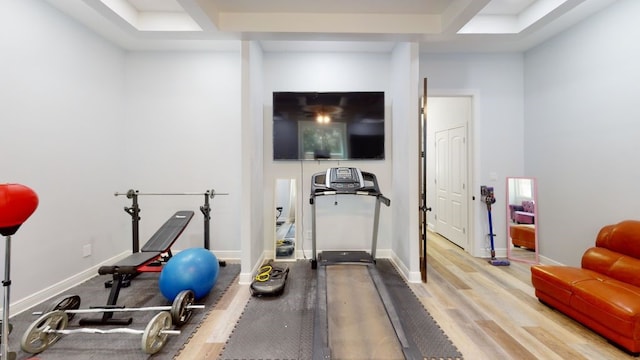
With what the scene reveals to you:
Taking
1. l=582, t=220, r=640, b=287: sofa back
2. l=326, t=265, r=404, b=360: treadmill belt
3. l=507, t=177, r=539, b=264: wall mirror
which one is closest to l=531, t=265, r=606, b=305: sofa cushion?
l=582, t=220, r=640, b=287: sofa back

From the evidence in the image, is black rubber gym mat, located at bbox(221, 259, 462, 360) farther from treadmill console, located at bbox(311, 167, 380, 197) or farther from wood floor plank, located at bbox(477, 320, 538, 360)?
treadmill console, located at bbox(311, 167, 380, 197)

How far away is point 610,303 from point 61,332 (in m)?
4.33

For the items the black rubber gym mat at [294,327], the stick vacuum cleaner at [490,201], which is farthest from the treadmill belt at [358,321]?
the stick vacuum cleaner at [490,201]

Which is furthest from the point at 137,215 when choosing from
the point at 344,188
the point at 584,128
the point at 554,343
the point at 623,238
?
the point at 584,128

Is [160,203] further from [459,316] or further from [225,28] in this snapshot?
[459,316]

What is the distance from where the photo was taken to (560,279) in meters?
2.65

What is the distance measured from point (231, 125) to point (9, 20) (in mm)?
2412

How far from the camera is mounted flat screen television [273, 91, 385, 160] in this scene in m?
4.17

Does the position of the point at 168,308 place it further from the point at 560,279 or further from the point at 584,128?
the point at 584,128

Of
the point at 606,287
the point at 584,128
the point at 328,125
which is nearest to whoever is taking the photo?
the point at 606,287

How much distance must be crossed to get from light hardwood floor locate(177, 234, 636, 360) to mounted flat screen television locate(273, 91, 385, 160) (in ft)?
6.60

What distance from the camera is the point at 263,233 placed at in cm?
436

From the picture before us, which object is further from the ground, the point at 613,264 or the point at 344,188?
the point at 344,188

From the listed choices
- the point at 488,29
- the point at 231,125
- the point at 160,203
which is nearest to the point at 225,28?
the point at 231,125
